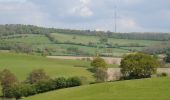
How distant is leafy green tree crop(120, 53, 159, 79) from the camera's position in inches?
4318

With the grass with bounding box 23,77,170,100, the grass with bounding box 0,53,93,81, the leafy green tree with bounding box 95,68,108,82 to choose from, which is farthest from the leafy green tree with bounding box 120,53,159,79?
the grass with bounding box 23,77,170,100

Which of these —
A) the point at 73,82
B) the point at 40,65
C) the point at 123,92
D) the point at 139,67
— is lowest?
the point at 40,65

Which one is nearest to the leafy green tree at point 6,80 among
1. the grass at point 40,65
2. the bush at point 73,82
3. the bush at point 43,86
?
the bush at point 43,86

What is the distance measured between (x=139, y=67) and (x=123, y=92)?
3856 centimetres

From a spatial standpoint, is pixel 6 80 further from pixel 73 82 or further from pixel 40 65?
pixel 40 65

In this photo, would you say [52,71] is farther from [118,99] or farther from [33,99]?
[118,99]

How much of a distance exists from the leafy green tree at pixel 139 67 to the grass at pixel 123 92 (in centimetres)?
2726

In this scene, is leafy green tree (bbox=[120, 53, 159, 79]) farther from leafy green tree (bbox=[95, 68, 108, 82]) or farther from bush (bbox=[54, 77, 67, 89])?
bush (bbox=[54, 77, 67, 89])

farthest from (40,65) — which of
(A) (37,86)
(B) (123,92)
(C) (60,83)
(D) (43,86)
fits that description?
(B) (123,92)

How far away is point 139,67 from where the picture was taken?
10956 centimetres

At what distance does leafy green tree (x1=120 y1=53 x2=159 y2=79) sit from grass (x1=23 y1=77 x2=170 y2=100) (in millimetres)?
27259

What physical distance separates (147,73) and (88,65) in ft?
128

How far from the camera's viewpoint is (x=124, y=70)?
4437 inches

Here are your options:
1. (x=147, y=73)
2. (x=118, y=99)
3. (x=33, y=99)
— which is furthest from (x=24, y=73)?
(x=118, y=99)
